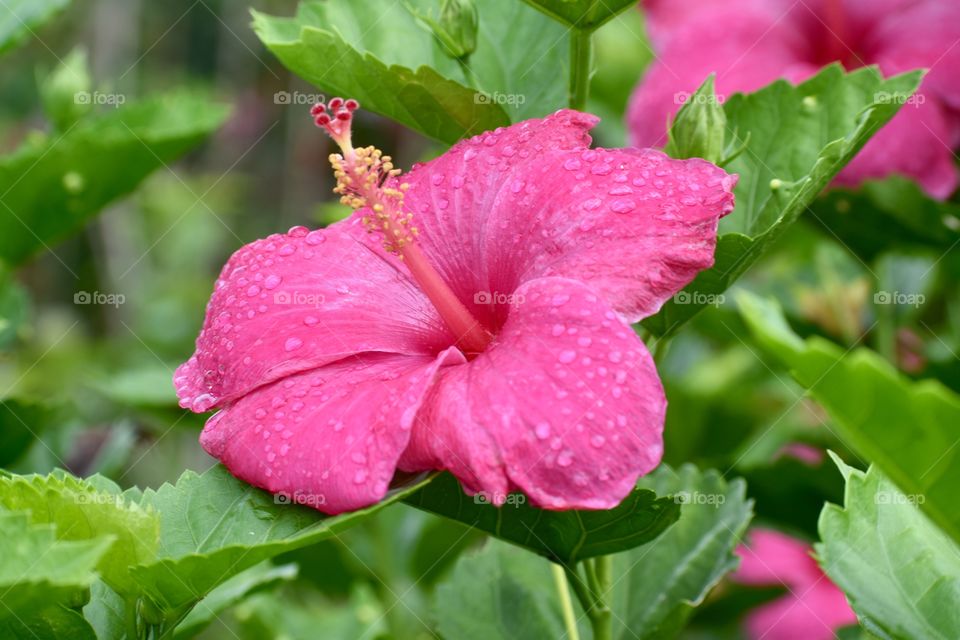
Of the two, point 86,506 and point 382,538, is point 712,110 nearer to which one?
point 86,506

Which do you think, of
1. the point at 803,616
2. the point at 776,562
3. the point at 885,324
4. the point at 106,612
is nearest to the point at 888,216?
the point at 885,324

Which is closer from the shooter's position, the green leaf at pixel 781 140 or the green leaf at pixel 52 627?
the green leaf at pixel 52 627

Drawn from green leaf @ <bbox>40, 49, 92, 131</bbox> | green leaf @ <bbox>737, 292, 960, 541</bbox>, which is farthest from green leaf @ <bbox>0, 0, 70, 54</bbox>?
green leaf @ <bbox>737, 292, 960, 541</bbox>

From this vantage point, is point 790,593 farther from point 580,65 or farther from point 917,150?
point 580,65

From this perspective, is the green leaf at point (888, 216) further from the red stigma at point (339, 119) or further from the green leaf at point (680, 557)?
the red stigma at point (339, 119)

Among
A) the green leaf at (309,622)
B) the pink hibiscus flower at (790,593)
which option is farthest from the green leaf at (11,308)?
the pink hibiscus flower at (790,593)

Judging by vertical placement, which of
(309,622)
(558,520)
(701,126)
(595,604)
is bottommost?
(309,622)
